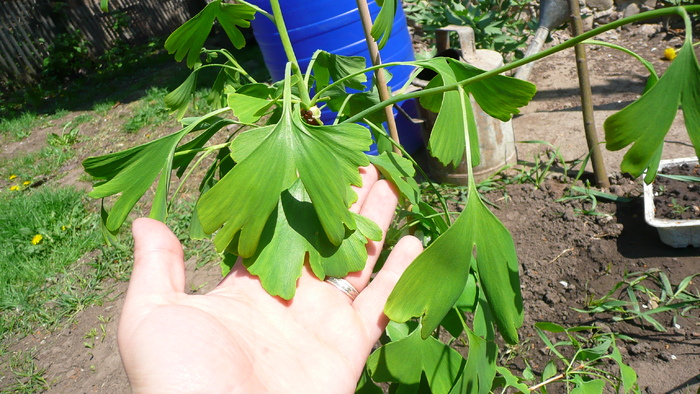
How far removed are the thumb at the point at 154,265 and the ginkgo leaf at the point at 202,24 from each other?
1.35 feet

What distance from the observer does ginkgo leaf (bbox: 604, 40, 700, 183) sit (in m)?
0.64

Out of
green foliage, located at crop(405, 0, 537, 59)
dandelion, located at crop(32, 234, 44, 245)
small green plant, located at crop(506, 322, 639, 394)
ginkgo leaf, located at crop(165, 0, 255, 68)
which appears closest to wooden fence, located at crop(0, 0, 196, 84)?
green foliage, located at crop(405, 0, 537, 59)

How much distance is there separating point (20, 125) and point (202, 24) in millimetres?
5061

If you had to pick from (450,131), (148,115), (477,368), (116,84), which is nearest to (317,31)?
(450,131)

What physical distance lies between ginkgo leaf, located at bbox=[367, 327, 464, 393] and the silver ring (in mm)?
230

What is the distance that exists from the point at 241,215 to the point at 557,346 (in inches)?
53.3

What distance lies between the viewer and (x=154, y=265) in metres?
1.01

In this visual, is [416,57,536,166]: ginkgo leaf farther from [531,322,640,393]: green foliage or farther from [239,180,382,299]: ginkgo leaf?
[531,322,640,393]: green foliage

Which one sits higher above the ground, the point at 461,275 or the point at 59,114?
the point at 461,275

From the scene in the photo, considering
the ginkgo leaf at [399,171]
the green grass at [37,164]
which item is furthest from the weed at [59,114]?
the ginkgo leaf at [399,171]

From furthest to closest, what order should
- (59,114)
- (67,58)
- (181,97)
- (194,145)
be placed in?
(67,58)
(59,114)
(181,97)
(194,145)

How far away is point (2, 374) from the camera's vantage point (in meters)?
2.22

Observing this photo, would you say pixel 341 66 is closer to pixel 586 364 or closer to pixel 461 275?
pixel 461 275

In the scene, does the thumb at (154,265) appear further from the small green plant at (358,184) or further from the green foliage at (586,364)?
the green foliage at (586,364)
